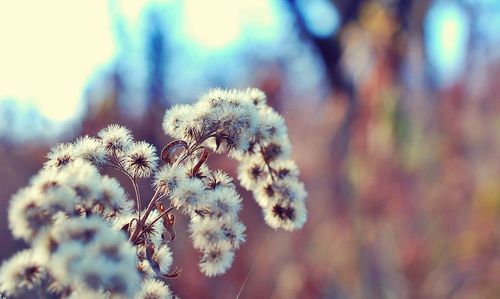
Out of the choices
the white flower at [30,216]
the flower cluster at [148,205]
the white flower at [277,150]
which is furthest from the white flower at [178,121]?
the white flower at [30,216]

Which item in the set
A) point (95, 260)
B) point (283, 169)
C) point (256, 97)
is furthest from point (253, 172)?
point (95, 260)

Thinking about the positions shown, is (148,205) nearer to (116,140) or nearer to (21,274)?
(116,140)

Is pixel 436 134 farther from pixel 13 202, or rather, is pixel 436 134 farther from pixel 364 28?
pixel 13 202

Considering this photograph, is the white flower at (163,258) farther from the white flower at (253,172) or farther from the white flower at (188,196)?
the white flower at (253,172)

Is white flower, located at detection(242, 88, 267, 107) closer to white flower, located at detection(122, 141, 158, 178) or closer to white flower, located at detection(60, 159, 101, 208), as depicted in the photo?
white flower, located at detection(122, 141, 158, 178)

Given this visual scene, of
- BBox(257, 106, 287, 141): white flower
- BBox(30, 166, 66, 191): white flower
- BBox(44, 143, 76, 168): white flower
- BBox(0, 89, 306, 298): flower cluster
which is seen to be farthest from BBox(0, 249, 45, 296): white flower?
BBox(257, 106, 287, 141): white flower

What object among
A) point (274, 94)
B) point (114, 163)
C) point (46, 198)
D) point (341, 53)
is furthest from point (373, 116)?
point (46, 198)
